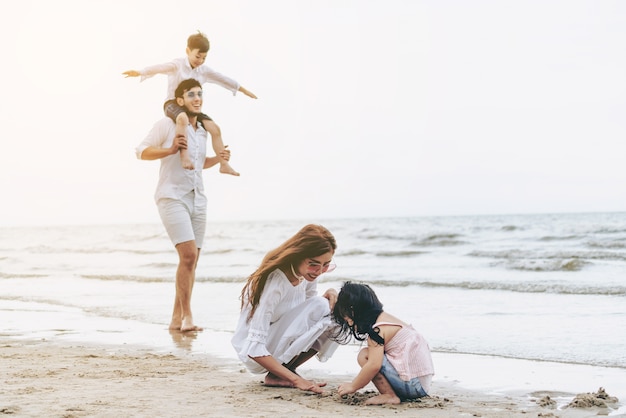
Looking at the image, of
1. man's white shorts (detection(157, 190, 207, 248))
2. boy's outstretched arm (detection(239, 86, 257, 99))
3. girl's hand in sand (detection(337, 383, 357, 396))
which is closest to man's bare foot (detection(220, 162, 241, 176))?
man's white shorts (detection(157, 190, 207, 248))

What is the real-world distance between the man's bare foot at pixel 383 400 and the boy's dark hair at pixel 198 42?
3.63 metres

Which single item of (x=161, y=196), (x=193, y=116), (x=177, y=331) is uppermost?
(x=193, y=116)

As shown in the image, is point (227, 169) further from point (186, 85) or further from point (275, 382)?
point (275, 382)

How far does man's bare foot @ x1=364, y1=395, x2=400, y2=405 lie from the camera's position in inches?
143

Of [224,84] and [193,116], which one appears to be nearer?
[193,116]

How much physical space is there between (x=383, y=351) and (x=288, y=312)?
0.64 metres

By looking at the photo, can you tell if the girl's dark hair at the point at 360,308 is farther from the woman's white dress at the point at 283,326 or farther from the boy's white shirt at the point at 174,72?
the boy's white shirt at the point at 174,72

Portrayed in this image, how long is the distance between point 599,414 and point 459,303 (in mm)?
4771

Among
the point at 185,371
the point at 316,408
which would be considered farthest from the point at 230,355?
the point at 316,408

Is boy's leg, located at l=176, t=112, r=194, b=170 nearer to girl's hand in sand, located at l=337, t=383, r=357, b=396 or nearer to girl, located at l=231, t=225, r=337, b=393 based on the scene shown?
girl, located at l=231, t=225, r=337, b=393

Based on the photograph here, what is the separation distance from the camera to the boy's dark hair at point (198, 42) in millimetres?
6170

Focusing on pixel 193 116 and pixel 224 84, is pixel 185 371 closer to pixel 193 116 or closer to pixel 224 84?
pixel 193 116

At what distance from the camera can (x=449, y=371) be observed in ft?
15.2

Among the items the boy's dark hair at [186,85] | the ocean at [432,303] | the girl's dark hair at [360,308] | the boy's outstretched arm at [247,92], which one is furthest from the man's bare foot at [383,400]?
the boy's outstretched arm at [247,92]
